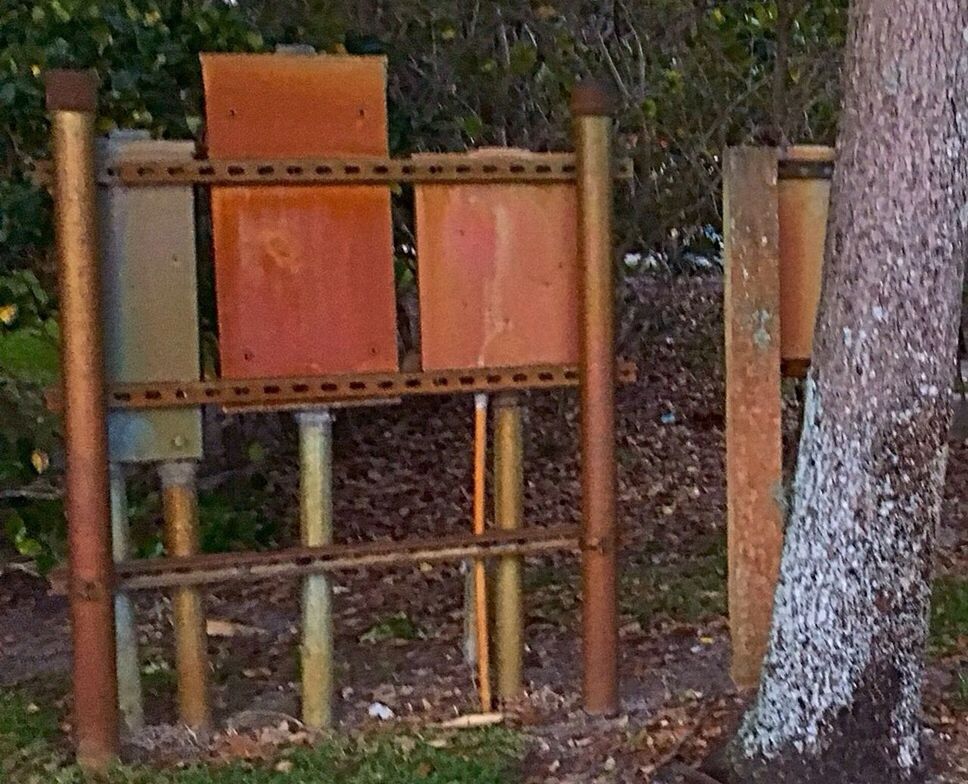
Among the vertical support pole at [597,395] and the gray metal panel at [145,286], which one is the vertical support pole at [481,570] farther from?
the gray metal panel at [145,286]

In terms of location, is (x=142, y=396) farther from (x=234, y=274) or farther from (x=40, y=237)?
(x=40, y=237)

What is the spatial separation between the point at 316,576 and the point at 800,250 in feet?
5.49

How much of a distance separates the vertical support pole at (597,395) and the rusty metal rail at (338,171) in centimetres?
9

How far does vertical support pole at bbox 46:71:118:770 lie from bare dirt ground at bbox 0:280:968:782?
11.4 inches

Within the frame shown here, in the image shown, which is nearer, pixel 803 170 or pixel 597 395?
pixel 597 395

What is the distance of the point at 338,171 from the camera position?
341 centimetres

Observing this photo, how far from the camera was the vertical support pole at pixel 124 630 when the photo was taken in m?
3.52

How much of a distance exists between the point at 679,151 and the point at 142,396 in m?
3.87

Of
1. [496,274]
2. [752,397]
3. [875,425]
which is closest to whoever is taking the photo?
[875,425]

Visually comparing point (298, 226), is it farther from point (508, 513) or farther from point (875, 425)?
point (875, 425)

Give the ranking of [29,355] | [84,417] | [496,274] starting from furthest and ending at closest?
[29,355] → [496,274] → [84,417]

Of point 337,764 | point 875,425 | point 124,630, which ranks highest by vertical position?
point 875,425

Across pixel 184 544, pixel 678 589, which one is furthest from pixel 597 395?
pixel 678 589

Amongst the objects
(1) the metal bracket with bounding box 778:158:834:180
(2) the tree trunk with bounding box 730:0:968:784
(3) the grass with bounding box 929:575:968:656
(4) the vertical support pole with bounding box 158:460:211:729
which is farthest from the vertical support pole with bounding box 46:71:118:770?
(3) the grass with bounding box 929:575:968:656
